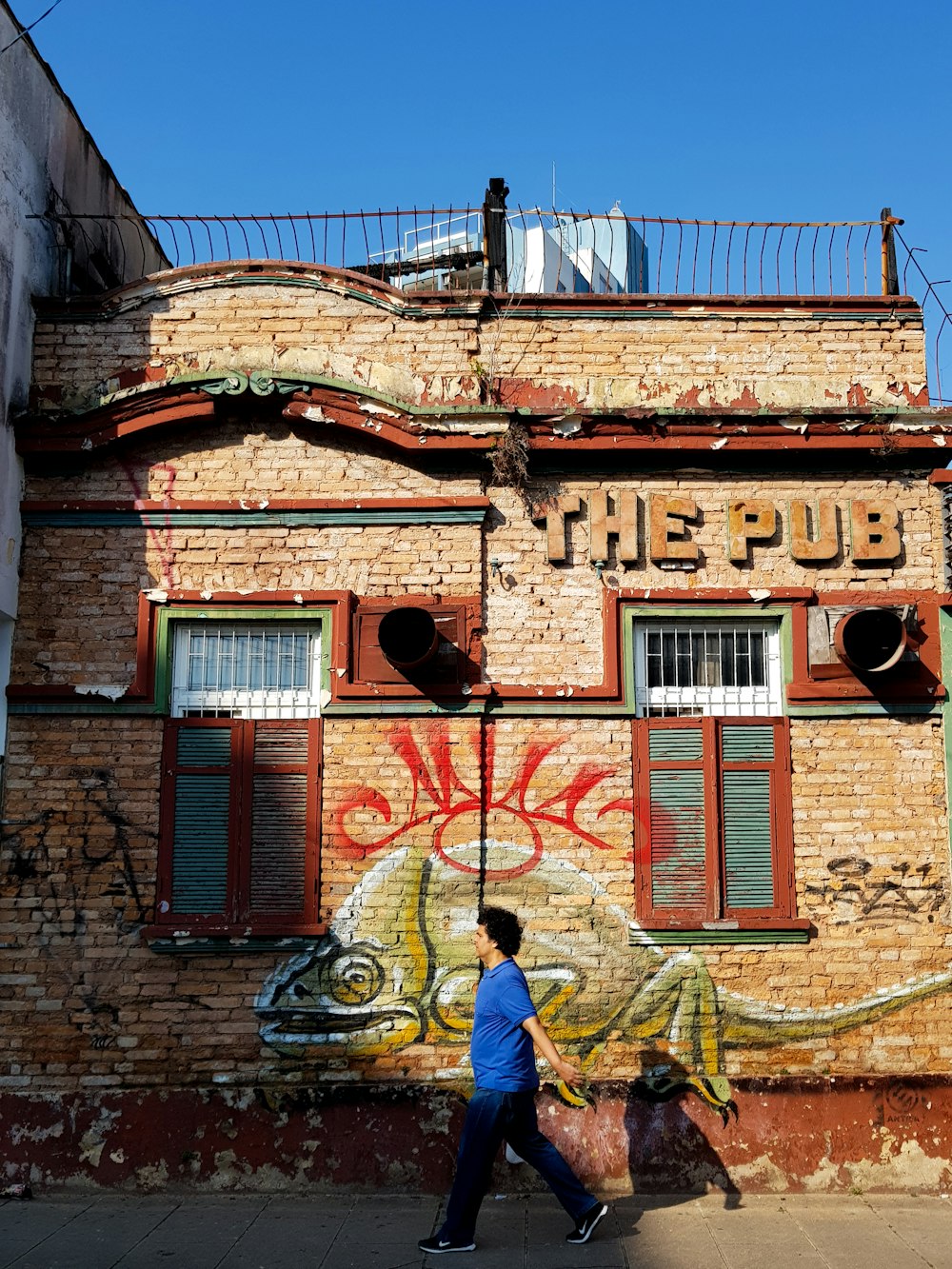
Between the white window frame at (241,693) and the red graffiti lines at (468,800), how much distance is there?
Result: 0.69 m

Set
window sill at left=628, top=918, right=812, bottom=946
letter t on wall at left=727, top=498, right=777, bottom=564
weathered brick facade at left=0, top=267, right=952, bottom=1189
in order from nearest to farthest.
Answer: weathered brick facade at left=0, top=267, right=952, bottom=1189 < window sill at left=628, top=918, right=812, bottom=946 < letter t on wall at left=727, top=498, right=777, bottom=564

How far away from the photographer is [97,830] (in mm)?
8094

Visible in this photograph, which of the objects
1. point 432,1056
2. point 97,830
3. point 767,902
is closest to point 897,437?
point 767,902

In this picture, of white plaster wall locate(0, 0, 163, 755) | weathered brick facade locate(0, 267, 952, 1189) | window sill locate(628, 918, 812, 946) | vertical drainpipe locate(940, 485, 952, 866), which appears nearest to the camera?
weathered brick facade locate(0, 267, 952, 1189)

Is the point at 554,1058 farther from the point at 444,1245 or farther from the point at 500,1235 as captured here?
the point at 500,1235

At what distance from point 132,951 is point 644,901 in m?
3.39

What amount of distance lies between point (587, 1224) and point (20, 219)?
763 cm

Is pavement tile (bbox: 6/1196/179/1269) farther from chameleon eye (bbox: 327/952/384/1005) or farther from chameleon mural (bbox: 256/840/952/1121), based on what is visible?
chameleon eye (bbox: 327/952/384/1005)

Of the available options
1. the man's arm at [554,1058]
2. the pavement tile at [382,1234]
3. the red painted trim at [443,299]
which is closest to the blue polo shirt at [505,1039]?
the man's arm at [554,1058]

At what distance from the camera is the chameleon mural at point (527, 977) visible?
7.84m

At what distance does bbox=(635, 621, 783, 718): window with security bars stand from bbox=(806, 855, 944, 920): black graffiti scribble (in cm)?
117

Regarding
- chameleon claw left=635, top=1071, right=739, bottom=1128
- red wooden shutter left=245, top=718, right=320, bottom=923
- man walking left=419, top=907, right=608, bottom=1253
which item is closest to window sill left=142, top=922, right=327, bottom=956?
red wooden shutter left=245, top=718, right=320, bottom=923

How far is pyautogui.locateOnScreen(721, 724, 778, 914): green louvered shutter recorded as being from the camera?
26.6 feet

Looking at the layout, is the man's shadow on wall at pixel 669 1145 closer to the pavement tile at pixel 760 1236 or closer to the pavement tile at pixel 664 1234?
the pavement tile at pixel 664 1234
